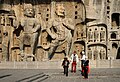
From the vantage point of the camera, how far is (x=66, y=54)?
21.2m

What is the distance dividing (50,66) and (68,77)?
454cm

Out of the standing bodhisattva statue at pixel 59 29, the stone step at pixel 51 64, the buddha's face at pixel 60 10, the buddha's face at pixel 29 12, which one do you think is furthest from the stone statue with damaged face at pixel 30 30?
the stone step at pixel 51 64

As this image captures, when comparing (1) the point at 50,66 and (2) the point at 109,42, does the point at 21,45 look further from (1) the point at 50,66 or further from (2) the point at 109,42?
(2) the point at 109,42

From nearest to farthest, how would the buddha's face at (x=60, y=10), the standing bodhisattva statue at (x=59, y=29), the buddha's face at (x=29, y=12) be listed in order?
the standing bodhisattva statue at (x=59, y=29) < the buddha's face at (x=29, y=12) < the buddha's face at (x=60, y=10)

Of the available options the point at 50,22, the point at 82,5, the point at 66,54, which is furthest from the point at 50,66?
the point at 82,5

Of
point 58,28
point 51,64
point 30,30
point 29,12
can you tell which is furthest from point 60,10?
point 51,64

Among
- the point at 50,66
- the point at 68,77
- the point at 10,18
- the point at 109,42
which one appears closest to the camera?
the point at 68,77

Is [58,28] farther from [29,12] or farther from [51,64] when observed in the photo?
[51,64]

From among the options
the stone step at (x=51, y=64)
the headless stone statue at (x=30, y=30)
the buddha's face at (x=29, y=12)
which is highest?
the buddha's face at (x=29, y=12)

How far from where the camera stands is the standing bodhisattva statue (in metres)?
21.0

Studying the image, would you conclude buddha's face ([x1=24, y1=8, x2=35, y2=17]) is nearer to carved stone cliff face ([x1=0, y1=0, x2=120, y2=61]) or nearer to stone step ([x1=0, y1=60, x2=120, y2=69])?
carved stone cliff face ([x1=0, y1=0, x2=120, y2=61])

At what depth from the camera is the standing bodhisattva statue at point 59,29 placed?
2097 cm

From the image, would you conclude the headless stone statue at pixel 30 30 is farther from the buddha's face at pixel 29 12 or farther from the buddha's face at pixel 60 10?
the buddha's face at pixel 60 10

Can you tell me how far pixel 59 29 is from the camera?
2111 cm
